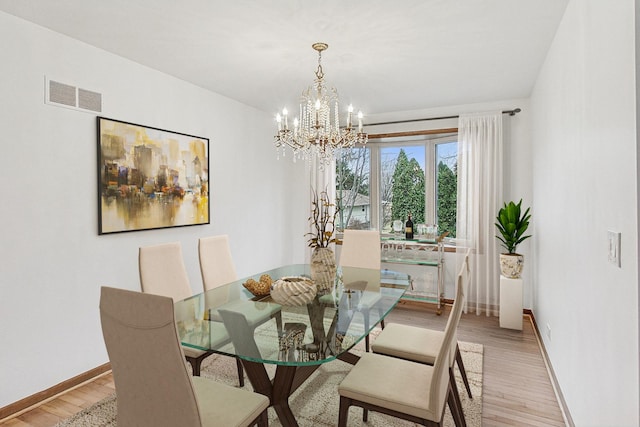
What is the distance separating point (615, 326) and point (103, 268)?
3.24 meters

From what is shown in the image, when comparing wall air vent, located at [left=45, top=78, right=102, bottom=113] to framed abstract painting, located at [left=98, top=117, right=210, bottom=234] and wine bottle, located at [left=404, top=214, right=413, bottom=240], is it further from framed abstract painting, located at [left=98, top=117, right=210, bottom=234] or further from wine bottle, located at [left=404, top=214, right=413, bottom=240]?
wine bottle, located at [left=404, top=214, right=413, bottom=240]

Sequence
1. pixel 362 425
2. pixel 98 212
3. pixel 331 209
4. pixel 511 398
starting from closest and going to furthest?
1. pixel 362 425
2. pixel 511 398
3. pixel 98 212
4. pixel 331 209

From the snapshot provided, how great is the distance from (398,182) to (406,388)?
3.75 meters

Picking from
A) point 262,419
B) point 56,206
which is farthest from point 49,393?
point 262,419

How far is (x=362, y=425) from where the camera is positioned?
220 cm

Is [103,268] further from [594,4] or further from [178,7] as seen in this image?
[594,4]

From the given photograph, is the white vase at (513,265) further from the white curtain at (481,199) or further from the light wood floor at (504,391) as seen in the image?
the light wood floor at (504,391)

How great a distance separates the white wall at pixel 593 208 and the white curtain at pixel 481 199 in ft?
4.51

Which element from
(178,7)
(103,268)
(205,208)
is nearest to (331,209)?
(205,208)

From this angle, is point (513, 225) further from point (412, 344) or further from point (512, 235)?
point (412, 344)

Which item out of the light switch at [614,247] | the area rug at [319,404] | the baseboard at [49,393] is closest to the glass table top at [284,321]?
the area rug at [319,404]

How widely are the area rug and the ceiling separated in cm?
253

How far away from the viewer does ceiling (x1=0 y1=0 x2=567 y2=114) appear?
2.23m

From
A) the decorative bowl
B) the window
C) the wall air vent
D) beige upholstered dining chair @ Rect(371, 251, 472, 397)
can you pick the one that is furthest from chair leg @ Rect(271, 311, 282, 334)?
the window
